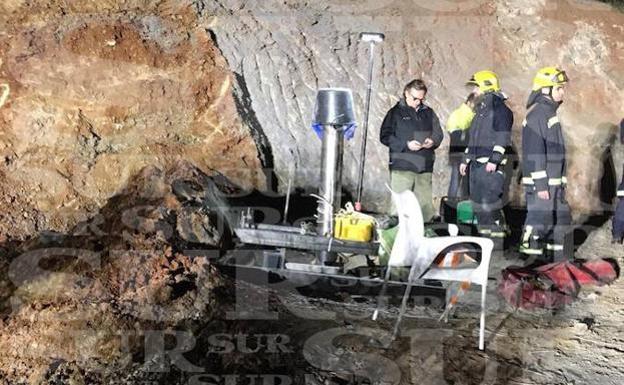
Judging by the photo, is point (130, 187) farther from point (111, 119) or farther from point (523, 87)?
point (523, 87)

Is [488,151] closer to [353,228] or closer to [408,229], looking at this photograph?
[353,228]

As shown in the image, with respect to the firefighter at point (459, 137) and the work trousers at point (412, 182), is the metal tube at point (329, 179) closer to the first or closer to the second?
the work trousers at point (412, 182)

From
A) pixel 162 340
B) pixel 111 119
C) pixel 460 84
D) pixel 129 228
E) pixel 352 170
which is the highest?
pixel 460 84

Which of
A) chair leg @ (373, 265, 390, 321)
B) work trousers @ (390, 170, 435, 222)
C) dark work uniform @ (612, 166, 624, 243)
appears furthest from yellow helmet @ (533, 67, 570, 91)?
chair leg @ (373, 265, 390, 321)

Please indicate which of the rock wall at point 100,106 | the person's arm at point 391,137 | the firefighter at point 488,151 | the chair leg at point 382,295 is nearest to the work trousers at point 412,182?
the person's arm at point 391,137

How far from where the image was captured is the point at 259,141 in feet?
25.0

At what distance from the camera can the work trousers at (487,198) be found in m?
6.18

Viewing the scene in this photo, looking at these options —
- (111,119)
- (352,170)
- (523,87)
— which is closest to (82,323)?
(111,119)

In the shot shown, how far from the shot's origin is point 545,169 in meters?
5.82

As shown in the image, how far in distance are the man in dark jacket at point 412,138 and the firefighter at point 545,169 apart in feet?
3.22

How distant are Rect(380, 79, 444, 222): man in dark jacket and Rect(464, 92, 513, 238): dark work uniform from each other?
16.2 inches

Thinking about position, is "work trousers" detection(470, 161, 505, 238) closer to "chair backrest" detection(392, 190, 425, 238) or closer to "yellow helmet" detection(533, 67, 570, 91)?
"yellow helmet" detection(533, 67, 570, 91)

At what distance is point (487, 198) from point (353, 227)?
1.82 m

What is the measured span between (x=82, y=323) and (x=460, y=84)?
666 cm
